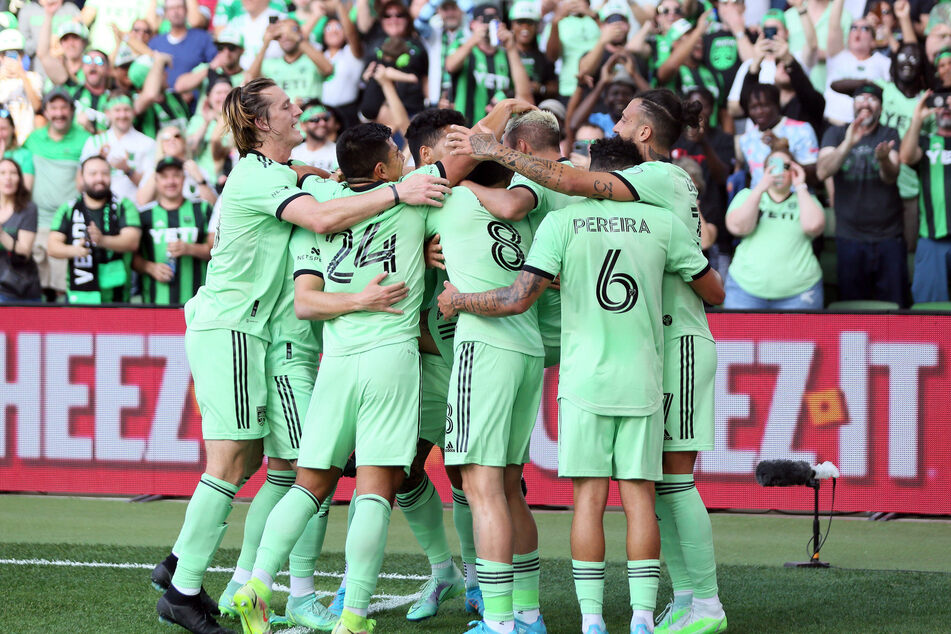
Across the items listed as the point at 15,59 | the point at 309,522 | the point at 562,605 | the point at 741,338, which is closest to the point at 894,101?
the point at 741,338

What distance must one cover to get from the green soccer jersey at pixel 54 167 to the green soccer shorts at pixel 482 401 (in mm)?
Result: 8592

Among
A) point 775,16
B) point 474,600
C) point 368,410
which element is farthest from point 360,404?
point 775,16

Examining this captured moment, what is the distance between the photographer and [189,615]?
527cm

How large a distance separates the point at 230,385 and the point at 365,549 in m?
1.02

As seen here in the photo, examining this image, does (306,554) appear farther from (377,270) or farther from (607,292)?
(607,292)

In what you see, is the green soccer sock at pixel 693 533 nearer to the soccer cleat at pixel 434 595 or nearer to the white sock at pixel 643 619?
the white sock at pixel 643 619

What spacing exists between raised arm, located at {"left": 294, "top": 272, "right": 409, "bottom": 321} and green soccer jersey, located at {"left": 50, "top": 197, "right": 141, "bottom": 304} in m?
6.24

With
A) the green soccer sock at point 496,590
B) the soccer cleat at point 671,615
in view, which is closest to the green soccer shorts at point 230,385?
the green soccer sock at point 496,590

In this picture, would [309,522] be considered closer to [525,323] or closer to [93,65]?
[525,323]

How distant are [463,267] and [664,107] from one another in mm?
1121

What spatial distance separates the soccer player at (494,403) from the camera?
504 cm

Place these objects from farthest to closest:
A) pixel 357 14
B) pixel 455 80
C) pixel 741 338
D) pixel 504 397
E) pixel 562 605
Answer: pixel 357 14 < pixel 455 80 < pixel 741 338 < pixel 562 605 < pixel 504 397

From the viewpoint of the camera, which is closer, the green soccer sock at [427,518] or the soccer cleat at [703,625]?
the soccer cleat at [703,625]

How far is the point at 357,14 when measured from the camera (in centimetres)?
1285
